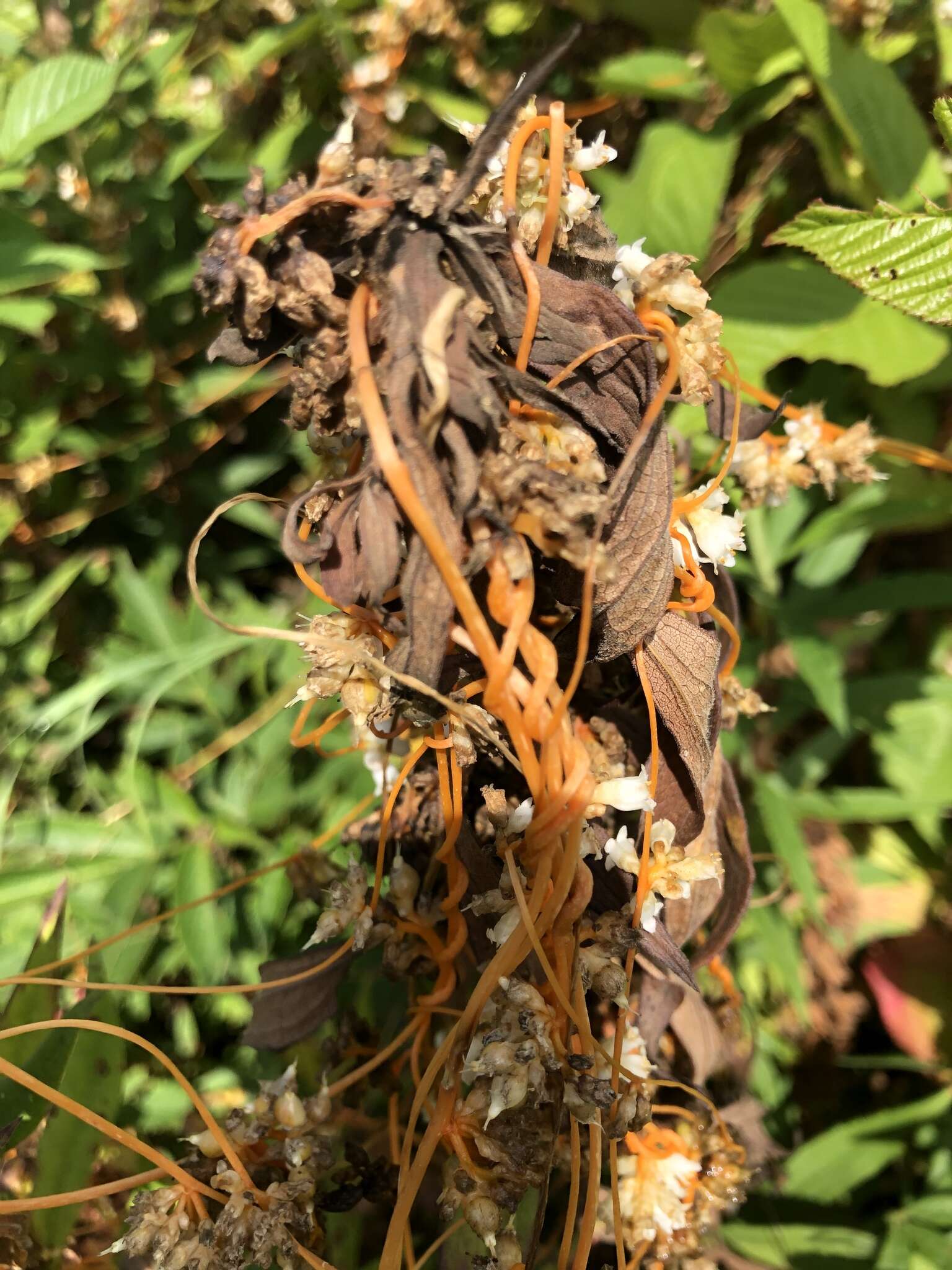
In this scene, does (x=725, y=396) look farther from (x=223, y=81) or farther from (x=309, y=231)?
(x=223, y=81)

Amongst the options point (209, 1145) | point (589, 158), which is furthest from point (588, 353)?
point (209, 1145)

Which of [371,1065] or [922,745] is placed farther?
[922,745]

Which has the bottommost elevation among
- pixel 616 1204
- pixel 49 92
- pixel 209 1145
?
pixel 616 1204

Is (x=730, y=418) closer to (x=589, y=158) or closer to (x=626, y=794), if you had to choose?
(x=589, y=158)

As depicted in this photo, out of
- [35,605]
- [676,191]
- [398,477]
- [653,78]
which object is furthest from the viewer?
[35,605]

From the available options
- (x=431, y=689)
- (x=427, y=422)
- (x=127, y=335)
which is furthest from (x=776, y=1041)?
(x=127, y=335)

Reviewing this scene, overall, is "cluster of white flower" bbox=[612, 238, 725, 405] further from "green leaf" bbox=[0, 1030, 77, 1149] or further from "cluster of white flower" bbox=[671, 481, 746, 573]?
"green leaf" bbox=[0, 1030, 77, 1149]

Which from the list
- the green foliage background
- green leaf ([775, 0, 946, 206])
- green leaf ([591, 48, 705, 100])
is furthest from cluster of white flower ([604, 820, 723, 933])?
green leaf ([591, 48, 705, 100])
